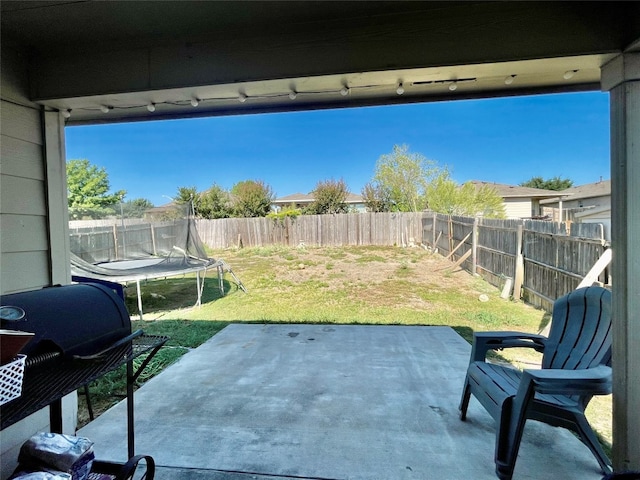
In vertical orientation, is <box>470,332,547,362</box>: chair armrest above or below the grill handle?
below

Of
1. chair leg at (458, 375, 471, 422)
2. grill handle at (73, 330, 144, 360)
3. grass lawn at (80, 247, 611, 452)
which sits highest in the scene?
grill handle at (73, 330, 144, 360)

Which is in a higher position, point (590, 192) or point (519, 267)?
point (590, 192)

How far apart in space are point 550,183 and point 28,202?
32375 mm

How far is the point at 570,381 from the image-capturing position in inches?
58.6

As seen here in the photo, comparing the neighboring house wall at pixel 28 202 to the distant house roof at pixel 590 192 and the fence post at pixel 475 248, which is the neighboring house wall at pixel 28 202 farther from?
the distant house roof at pixel 590 192

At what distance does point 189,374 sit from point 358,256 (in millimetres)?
7892

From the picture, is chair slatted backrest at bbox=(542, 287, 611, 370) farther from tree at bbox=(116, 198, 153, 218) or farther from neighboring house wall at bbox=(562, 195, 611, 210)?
neighboring house wall at bbox=(562, 195, 611, 210)

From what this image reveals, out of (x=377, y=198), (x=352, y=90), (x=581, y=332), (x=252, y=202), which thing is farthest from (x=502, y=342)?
(x=377, y=198)

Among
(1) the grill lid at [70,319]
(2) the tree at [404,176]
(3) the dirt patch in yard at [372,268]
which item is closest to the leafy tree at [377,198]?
(2) the tree at [404,176]

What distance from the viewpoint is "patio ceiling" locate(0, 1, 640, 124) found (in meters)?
1.42

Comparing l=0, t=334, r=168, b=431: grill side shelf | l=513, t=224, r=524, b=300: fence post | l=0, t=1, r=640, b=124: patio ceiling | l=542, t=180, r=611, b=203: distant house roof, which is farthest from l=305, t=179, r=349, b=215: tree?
l=0, t=334, r=168, b=431: grill side shelf

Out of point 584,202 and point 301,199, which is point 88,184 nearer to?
point 301,199

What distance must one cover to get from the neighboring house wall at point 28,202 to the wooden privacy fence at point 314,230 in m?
10.8

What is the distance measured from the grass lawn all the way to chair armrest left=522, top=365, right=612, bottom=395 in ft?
2.74
